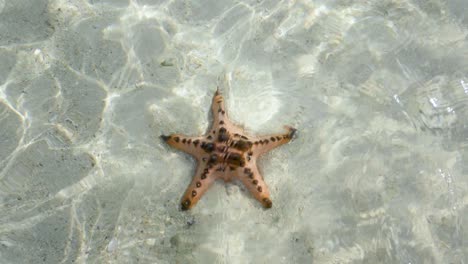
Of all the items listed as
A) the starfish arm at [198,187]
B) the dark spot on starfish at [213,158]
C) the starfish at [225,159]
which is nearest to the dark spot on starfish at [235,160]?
the starfish at [225,159]

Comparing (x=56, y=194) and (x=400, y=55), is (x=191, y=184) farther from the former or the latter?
(x=400, y=55)

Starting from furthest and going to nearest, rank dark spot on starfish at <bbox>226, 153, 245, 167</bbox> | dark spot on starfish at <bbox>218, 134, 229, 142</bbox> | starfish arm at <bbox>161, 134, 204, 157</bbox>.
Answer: starfish arm at <bbox>161, 134, 204, 157</bbox> < dark spot on starfish at <bbox>218, 134, 229, 142</bbox> < dark spot on starfish at <bbox>226, 153, 245, 167</bbox>

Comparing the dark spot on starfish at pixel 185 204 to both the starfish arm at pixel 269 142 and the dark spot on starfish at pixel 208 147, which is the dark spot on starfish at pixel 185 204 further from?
the starfish arm at pixel 269 142

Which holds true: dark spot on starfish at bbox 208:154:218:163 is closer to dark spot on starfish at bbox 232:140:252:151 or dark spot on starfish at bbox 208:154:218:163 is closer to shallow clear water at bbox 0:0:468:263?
dark spot on starfish at bbox 232:140:252:151

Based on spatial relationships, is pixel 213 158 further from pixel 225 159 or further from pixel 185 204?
pixel 185 204

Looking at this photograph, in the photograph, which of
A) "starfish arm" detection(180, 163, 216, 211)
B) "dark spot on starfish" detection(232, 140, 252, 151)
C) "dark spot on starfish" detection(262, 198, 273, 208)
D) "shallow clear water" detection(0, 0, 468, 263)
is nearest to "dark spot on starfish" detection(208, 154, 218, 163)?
"starfish arm" detection(180, 163, 216, 211)

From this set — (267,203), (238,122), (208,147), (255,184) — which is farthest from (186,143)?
(267,203)

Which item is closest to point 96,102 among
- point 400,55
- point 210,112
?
point 210,112
